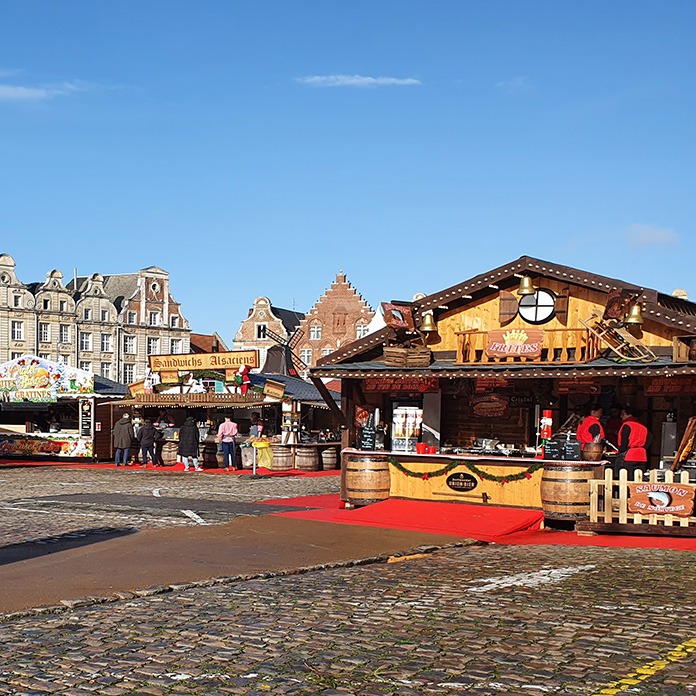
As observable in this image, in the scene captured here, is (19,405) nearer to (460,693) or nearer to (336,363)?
(336,363)

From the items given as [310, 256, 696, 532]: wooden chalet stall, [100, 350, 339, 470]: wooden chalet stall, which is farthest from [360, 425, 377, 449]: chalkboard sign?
[100, 350, 339, 470]: wooden chalet stall

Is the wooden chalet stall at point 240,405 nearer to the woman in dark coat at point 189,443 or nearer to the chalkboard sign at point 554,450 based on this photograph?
the woman in dark coat at point 189,443

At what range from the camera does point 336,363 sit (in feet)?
63.3

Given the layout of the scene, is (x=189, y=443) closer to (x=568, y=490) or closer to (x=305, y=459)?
(x=305, y=459)

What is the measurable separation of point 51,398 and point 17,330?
44836mm

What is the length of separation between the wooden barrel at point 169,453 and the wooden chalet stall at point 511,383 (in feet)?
47.9

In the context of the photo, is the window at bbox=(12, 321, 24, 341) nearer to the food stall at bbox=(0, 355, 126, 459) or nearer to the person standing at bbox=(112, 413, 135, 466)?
the food stall at bbox=(0, 355, 126, 459)

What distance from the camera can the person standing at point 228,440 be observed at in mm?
30312

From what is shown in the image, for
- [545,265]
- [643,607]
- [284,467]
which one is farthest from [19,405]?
[643,607]

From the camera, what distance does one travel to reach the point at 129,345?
86000 millimetres

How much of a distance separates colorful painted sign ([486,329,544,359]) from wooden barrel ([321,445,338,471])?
13774 millimetres

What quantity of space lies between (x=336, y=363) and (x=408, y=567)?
27.8 ft

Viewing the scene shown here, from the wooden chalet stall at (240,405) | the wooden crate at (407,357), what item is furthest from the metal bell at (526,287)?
the wooden chalet stall at (240,405)

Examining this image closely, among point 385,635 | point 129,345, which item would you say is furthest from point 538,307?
point 129,345
